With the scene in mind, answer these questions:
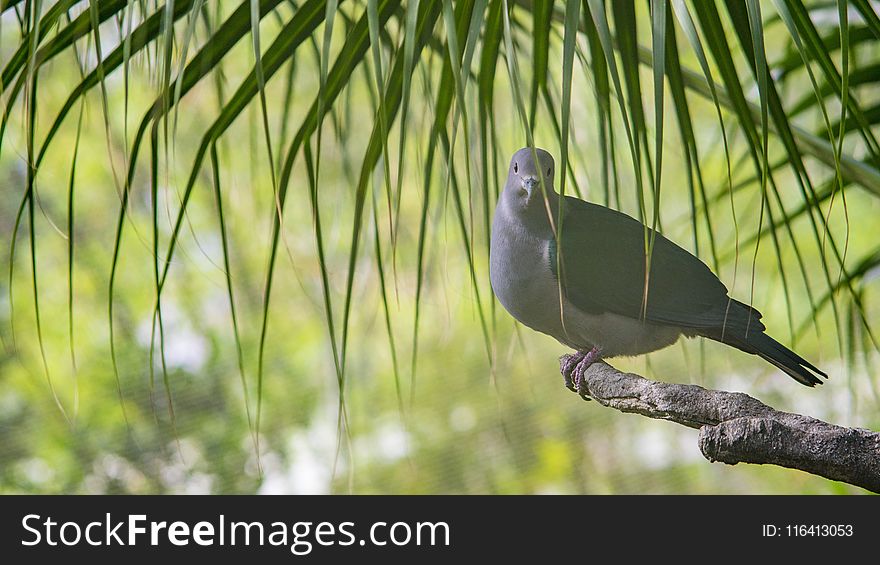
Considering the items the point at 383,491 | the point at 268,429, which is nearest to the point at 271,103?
the point at 268,429

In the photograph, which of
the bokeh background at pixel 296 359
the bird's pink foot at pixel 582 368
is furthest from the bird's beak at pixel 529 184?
the bokeh background at pixel 296 359

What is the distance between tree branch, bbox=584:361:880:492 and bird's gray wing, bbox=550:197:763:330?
0.09 m

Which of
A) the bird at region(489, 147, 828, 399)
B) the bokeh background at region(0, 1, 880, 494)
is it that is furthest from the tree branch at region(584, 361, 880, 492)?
the bokeh background at region(0, 1, 880, 494)

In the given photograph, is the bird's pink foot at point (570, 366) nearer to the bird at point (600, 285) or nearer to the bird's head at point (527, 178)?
the bird at point (600, 285)

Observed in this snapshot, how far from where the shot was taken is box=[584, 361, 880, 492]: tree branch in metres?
0.43

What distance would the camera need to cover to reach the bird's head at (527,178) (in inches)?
20.5

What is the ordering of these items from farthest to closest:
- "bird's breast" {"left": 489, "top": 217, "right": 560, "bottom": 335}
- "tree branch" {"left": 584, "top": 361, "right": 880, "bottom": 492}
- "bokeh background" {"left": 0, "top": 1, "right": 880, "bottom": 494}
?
"bokeh background" {"left": 0, "top": 1, "right": 880, "bottom": 494} → "bird's breast" {"left": 489, "top": 217, "right": 560, "bottom": 335} → "tree branch" {"left": 584, "top": 361, "right": 880, "bottom": 492}

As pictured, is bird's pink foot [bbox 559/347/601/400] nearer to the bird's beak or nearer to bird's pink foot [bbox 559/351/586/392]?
bird's pink foot [bbox 559/351/586/392]

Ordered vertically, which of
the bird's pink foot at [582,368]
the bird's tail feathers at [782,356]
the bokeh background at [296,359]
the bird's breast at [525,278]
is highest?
the bokeh background at [296,359]

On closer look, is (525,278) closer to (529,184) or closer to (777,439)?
(529,184)

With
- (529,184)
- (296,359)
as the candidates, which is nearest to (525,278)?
(529,184)

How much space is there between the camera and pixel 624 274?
1.90ft

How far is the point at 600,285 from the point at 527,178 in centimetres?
10

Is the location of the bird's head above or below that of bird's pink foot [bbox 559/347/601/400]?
above
